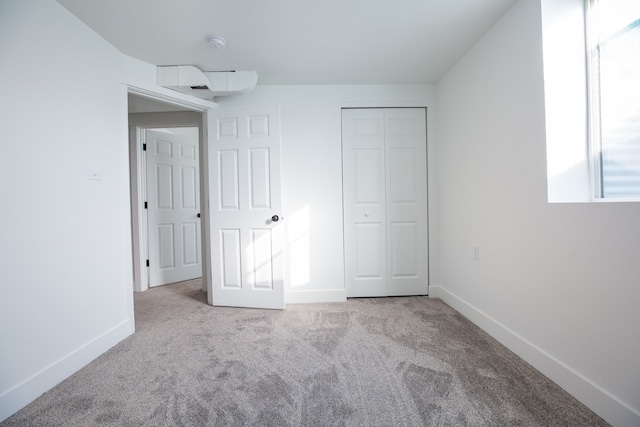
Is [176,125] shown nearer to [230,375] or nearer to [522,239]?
[230,375]

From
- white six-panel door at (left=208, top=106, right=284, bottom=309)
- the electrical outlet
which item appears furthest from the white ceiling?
the electrical outlet

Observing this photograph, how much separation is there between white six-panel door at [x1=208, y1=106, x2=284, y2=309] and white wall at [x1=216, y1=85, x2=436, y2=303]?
0.74ft

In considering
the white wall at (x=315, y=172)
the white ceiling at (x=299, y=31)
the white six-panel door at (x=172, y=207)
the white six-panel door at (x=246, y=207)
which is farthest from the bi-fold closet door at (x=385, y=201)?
the white six-panel door at (x=172, y=207)

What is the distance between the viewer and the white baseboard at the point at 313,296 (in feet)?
9.41

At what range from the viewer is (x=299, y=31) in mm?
1973

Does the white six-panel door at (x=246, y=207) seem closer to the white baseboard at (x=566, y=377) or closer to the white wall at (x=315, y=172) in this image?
the white wall at (x=315, y=172)

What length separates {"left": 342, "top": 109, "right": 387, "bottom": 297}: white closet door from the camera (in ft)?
9.62

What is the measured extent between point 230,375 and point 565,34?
2.83 metres

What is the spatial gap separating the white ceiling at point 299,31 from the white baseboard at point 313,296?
2.28 metres

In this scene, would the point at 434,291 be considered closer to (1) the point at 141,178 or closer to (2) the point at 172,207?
(2) the point at 172,207

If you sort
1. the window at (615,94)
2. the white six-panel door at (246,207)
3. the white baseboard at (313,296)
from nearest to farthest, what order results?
the window at (615,94)
the white six-panel door at (246,207)
the white baseboard at (313,296)

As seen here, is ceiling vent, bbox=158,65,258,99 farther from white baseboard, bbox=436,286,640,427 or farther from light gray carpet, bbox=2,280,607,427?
white baseboard, bbox=436,286,640,427

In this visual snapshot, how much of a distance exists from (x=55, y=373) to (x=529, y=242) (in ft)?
9.80

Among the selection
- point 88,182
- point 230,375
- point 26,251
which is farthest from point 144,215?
point 230,375
